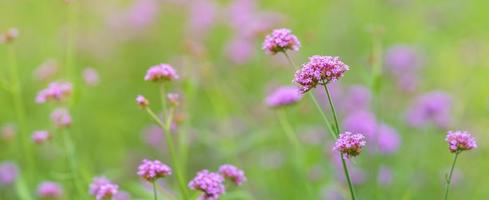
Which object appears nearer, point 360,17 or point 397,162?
point 397,162

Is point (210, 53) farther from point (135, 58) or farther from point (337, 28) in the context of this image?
point (337, 28)

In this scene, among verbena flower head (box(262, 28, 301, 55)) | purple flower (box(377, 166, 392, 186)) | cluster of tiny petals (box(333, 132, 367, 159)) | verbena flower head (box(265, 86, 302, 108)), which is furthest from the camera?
purple flower (box(377, 166, 392, 186))

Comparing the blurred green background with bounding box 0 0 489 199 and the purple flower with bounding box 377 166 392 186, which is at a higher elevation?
the blurred green background with bounding box 0 0 489 199

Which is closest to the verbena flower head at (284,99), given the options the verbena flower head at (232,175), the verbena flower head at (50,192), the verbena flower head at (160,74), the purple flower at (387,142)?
the verbena flower head at (232,175)

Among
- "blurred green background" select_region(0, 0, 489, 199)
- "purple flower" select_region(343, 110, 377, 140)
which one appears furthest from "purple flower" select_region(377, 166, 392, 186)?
Answer: "purple flower" select_region(343, 110, 377, 140)

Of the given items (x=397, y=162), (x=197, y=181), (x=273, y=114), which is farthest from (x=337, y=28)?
(x=197, y=181)

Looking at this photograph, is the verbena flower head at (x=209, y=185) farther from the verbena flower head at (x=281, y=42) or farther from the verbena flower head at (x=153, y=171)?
the verbena flower head at (x=281, y=42)

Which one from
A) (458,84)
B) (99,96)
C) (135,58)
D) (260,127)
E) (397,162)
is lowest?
(397,162)

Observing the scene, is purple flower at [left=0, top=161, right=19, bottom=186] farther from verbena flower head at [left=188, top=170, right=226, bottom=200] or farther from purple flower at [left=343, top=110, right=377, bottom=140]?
verbena flower head at [left=188, top=170, right=226, bottom=200]
